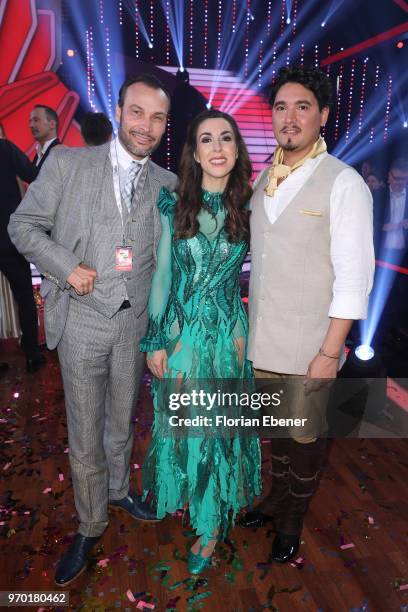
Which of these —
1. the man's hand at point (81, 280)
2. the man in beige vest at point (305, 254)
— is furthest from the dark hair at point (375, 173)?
the man's hand at point (81, 280)

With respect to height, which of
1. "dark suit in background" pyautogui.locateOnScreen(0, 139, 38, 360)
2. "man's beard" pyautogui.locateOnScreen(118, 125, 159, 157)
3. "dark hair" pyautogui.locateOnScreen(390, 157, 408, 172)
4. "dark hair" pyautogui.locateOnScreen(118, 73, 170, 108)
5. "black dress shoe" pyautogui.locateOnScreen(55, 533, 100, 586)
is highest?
"dark hair" pyautogui.locateOnScreen(118, 73, 170, 108)

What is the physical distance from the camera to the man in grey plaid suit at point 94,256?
6.43 ft

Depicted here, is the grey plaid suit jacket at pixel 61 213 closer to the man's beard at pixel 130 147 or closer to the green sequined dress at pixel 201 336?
the man's beard at pixel 130 147

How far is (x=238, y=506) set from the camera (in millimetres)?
2277

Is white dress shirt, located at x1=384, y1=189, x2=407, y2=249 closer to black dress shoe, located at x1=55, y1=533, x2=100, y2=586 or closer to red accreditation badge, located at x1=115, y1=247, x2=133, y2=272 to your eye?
red accreditation badge, located at x1=115, y1=247, x2=133, y2=272

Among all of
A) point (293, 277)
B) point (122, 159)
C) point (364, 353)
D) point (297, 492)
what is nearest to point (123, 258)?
point (122, 159)

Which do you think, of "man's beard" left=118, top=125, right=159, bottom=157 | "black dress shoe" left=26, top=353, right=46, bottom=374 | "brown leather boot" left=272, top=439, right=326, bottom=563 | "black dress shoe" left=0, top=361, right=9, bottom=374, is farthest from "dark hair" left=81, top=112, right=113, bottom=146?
"brown leather boot" left=272, top=439, right=326, bottom=563

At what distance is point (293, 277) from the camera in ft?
6.59

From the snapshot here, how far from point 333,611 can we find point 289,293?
1.30 metres

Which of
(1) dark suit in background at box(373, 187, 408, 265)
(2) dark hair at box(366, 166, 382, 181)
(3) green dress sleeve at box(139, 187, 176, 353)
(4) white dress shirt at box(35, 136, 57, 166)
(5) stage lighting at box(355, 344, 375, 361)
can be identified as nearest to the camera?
(3) green dress sleeve at box(139, 187, 176, 353)

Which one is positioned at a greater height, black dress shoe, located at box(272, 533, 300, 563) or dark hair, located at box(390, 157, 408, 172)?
dark hair, located at box(390, 157, 408, 172)

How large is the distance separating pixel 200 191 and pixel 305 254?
0.51m

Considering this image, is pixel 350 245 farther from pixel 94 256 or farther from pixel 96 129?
pixel 96 129

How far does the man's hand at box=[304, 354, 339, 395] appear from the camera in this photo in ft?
6.37
